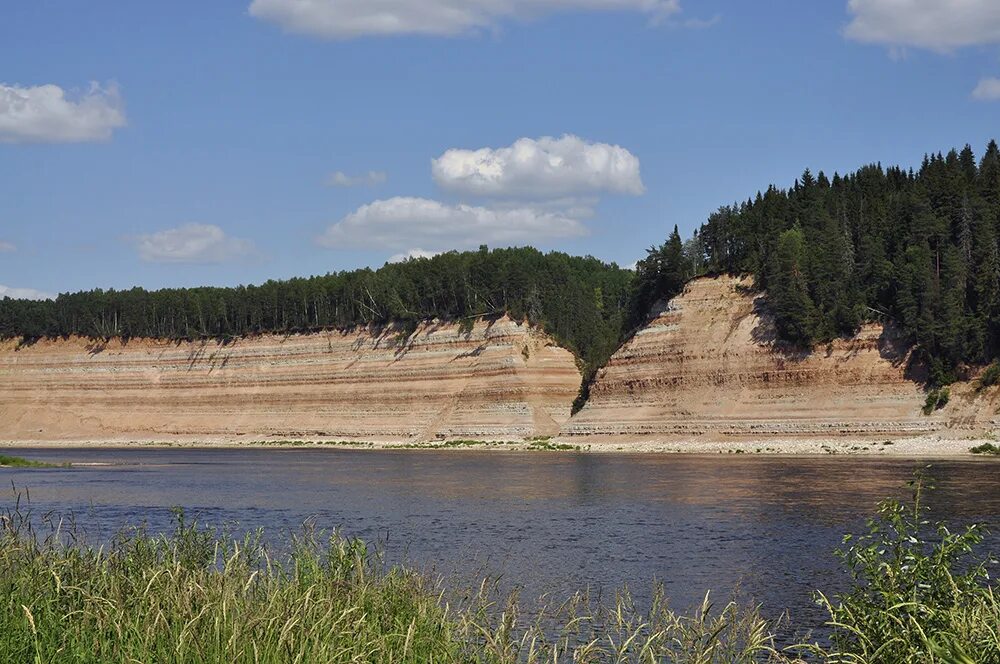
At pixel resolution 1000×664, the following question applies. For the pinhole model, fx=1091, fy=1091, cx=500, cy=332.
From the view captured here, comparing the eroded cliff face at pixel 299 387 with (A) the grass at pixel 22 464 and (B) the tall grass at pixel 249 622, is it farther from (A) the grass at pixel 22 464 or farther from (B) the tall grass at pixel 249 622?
(B) the tall grass at pixel 249 622

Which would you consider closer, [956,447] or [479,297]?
[956,447]

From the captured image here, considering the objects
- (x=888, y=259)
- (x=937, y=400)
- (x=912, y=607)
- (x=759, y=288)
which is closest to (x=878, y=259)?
(x=888, y=259)

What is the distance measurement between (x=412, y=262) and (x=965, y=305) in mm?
68464

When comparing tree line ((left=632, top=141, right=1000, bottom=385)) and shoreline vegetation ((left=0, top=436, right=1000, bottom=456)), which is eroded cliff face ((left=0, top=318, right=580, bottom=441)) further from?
tree line ((left=632, top=141, right=1000, bottom=385))

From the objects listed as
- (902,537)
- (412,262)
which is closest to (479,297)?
(412,262)

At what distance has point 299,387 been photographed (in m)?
119

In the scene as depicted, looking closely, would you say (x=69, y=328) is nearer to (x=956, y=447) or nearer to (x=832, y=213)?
(x=832, y=213)

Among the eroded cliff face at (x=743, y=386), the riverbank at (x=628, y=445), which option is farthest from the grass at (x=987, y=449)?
the eroded cliff face at (x=743, y=386)

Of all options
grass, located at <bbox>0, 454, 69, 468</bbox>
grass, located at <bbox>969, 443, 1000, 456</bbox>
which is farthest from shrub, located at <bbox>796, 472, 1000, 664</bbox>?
grass, located at <bbox>0, 454, 69, 468</bbox>

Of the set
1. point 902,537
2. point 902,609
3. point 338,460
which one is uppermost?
point 902,537

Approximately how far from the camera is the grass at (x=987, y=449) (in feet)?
223

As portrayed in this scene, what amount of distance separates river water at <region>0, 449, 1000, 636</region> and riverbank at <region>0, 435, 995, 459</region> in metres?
4.34

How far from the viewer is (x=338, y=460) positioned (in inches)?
3214

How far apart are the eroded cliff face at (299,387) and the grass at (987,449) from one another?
4047 centimetres
